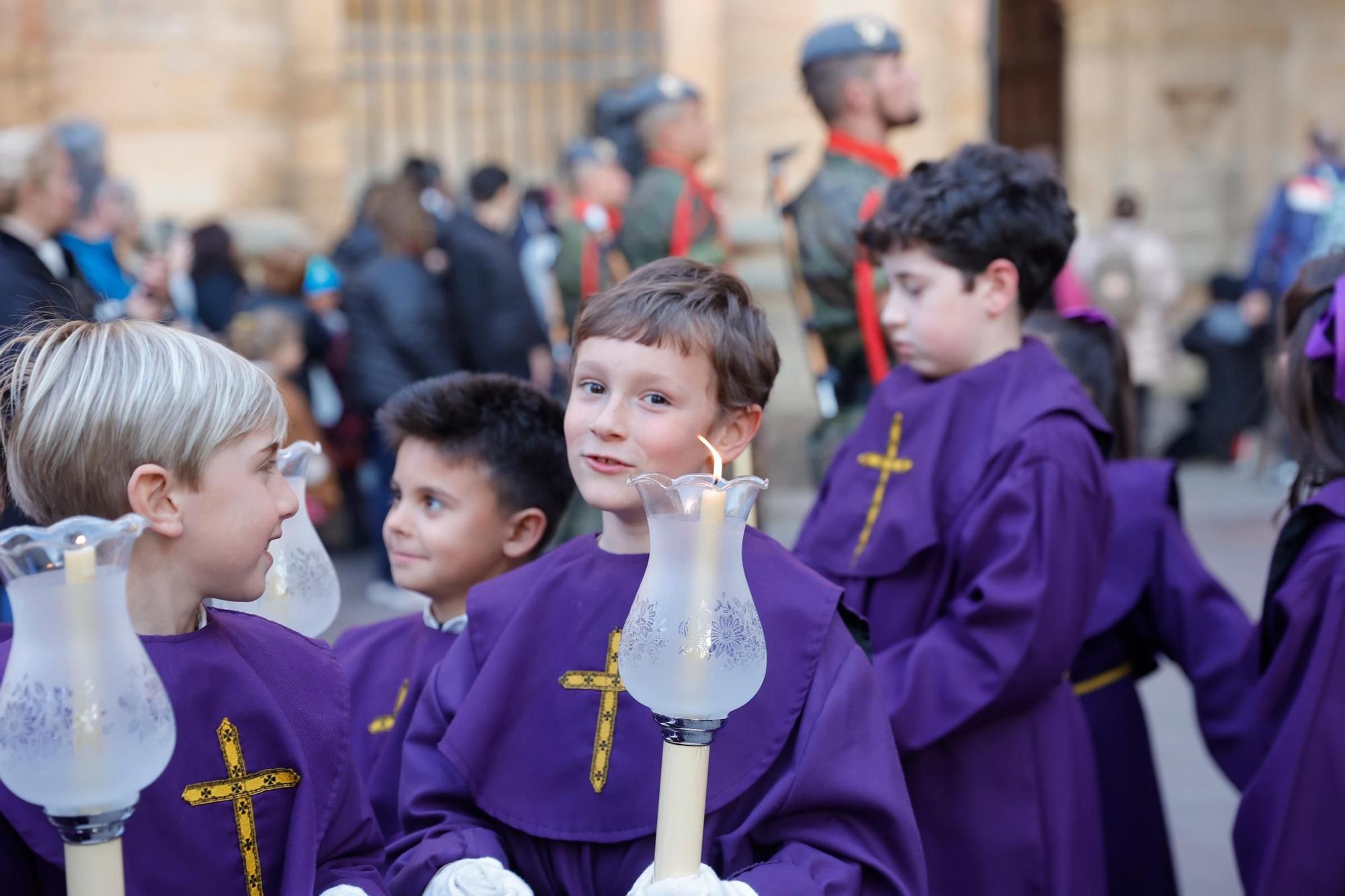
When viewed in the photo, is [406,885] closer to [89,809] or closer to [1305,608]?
[89,809]

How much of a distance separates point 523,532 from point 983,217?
981mm

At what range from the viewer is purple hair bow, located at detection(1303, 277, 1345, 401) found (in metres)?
2.66

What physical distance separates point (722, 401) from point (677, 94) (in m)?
4.67

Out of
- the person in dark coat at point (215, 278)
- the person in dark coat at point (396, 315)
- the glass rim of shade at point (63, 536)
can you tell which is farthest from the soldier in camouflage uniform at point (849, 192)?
the person in dark coat at point (215, 278)

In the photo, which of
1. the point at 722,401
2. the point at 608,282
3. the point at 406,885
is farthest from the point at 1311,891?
the point at 608,282

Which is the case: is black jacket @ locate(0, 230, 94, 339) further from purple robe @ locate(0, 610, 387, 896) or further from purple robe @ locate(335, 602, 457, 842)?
purple robe @ locate(0, 610, 387, 896)

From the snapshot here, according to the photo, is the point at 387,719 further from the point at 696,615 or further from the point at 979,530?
the point at 696,615

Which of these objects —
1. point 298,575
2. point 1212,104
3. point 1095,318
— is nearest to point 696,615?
point 298,575

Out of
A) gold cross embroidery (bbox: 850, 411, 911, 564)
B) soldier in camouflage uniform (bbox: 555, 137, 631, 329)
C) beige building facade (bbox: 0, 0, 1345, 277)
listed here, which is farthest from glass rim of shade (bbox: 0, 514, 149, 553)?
beige building facade (bbox: 0, 0, 1345, 277)

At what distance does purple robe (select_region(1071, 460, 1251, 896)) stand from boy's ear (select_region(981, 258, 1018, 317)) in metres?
0.50

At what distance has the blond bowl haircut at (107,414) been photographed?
5.47ft

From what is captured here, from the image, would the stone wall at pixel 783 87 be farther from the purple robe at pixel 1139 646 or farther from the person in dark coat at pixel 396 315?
the purple robe at pixel 1139 646

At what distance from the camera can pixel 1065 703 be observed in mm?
2818

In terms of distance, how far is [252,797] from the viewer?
1730mm
